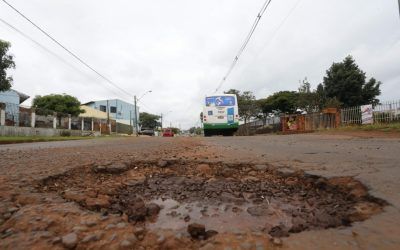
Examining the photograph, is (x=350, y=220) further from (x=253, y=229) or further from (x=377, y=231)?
(x=253, y=229)

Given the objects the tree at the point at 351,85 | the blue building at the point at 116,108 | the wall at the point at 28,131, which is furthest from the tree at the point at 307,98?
the blue building at the point at 116,108

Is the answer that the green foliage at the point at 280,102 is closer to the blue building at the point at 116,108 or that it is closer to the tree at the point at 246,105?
the tree at the point at 246,105

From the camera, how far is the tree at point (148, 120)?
262 feet

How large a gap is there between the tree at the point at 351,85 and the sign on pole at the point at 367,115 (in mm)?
15252

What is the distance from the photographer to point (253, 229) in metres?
1.56

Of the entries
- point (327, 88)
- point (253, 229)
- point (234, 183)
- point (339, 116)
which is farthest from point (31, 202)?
point (327, 88)

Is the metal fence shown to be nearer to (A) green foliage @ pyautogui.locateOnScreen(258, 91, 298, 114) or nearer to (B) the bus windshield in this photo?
(B) the bus windshield

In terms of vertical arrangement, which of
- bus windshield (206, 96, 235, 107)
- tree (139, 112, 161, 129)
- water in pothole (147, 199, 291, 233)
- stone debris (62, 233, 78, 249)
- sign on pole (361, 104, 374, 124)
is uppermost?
tree (139, 112, 161, 129)

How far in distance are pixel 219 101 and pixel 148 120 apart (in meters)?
65.3

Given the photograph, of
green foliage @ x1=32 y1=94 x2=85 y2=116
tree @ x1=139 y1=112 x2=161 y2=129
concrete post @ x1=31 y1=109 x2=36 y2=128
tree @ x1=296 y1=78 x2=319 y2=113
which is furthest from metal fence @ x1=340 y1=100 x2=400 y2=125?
tree @ x1=139 y1=112 x2=161 y2=129

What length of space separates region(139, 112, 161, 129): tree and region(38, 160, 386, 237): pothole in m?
77.0

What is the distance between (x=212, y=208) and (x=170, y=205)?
11.4 inches

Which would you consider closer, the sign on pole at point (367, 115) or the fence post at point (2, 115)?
the sign on pole at point (367, 115)

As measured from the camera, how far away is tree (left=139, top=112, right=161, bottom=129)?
3150 inches
